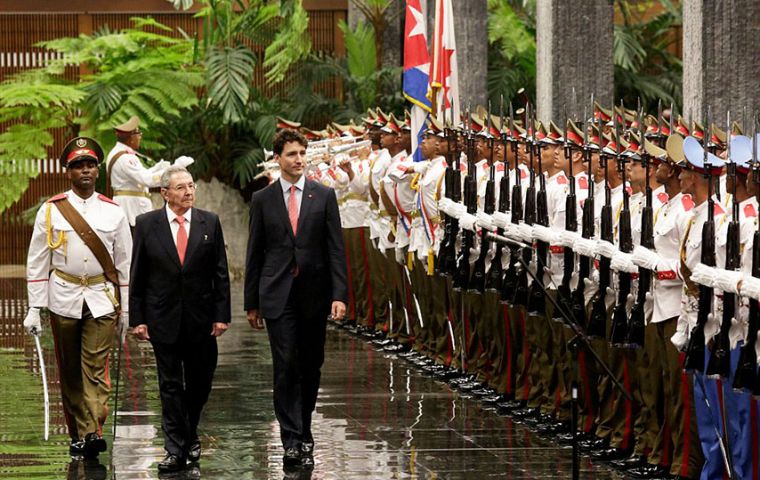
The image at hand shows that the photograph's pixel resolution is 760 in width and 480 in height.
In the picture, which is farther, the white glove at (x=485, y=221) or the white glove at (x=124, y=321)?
the white glove at (x=485, y=221)

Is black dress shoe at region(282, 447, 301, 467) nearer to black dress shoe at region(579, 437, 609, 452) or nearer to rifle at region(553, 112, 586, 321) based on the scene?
black dress shoe at region(579, 437, 609, 452)

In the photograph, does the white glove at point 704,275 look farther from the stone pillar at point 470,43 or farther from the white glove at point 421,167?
the stone pillar at point 470,43

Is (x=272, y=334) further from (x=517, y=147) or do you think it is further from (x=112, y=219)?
(x=517, y=147)

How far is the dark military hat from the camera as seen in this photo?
10.8 meters

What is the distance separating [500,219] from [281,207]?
230 cm

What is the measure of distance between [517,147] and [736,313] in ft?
14.4

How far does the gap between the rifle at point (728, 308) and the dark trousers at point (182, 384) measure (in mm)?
3064

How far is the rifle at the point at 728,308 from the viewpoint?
8531mm

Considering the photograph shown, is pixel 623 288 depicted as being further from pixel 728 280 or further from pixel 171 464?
pixel 171 464

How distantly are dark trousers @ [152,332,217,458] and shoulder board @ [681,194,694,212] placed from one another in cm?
281

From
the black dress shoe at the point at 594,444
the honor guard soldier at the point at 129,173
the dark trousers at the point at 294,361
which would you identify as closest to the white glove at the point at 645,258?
the black dress shoe at the point at 594,444

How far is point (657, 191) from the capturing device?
10.5m

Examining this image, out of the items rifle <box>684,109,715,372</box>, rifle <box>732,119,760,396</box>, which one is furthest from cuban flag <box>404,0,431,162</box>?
rifle <box>732,119,760,396</box>

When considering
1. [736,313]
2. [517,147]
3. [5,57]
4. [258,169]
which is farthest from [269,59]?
[736,313]
